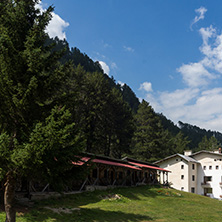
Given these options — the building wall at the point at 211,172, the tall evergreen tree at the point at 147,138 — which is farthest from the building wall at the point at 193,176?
the tall evergreen tree at the point at 147,138

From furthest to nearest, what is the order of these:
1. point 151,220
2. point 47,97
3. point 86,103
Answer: point 86,103 < point 151,220 < point 47,97

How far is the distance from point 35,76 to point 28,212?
8.35 m

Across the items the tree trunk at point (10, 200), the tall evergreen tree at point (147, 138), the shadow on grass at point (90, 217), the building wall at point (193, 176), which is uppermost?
the tall evergreen tree at point (147, 138)

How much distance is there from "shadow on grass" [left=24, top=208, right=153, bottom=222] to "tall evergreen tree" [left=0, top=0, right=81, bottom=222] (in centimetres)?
245

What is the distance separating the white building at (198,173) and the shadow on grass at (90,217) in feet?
110

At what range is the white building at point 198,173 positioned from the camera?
47.6m

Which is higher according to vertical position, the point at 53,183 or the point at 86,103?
the point at 86,103

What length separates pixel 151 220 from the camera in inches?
640

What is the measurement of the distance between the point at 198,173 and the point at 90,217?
40541 millimetres

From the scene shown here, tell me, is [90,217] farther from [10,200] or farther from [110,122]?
[110,122]

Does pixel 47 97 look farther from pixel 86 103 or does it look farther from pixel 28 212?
pixel 86 103

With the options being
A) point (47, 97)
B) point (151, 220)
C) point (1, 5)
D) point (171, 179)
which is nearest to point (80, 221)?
point (151, 220)

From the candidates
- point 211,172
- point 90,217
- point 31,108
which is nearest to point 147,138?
point 211,172

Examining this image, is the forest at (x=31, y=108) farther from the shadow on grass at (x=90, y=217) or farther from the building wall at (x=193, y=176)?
the building wall at (x=193, y=176)
